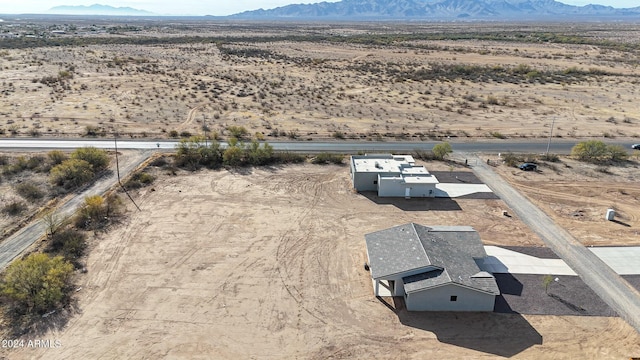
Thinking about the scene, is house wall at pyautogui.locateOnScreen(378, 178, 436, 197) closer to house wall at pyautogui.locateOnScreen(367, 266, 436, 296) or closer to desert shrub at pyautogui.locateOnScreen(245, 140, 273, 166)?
desert shrub at pyautogui.locateOnScreen(245, 140, 273, 166)

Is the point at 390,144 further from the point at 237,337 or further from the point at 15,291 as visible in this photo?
the point at 15,291

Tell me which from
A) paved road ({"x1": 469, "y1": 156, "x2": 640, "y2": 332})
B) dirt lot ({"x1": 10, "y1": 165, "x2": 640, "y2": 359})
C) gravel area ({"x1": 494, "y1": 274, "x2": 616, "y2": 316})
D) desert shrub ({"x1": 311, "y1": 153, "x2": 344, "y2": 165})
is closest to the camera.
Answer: dirt lot ({"x1": 10, "y1": 165, "x2": 640, "y2": 359})

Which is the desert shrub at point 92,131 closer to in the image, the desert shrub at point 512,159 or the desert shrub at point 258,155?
the desert shrub at point 258,155

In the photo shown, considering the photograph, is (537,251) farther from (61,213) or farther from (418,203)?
(61,213)

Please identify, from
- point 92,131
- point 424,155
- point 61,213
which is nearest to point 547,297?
point 424,155

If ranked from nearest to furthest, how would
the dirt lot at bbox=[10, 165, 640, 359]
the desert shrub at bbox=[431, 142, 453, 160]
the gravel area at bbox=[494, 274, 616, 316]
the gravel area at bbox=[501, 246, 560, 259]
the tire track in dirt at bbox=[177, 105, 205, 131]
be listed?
1. the dirt lot at bbox=[10, 165, 640, 359]
2. the gravel area at bbox=[494, 274, 616, 316]
3. the gravel area at bbox=[501, 246, 560, 259]
4. the desert shrub at bbox=[431, 142, 453, 160]
5. the tire track in dirt at bbox=[177, 105, 205, 131]

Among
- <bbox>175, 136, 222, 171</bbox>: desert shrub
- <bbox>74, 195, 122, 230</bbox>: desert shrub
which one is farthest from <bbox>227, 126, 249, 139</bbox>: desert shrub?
<bbox>74, 195, 122, 230</bbox>: desert shrub
